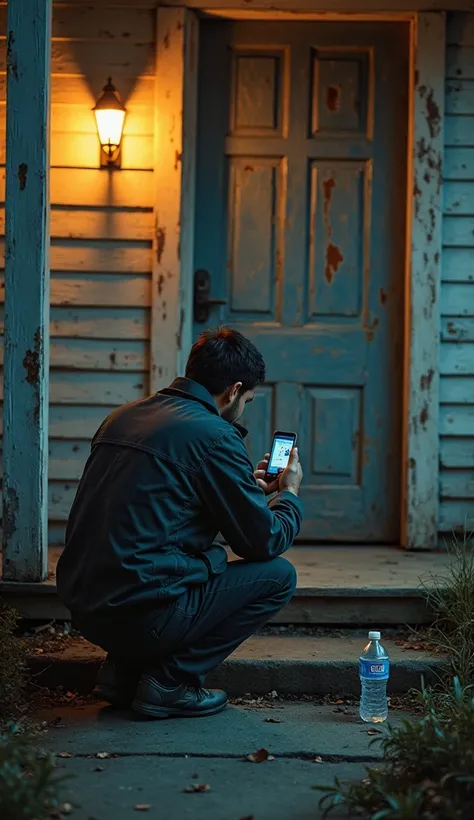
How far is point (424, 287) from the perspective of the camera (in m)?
5.70

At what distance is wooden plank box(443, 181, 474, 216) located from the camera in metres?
5.75

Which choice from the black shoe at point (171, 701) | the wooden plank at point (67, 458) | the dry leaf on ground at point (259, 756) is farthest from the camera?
the wooden plank at point (67, 458)

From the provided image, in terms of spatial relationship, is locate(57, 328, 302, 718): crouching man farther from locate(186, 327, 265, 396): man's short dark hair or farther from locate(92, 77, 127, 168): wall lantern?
locate(92, 77, 127, 168): wall lantern

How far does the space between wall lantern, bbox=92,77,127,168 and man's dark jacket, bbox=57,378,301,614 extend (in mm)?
2144

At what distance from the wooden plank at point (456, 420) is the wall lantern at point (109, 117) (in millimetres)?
2198

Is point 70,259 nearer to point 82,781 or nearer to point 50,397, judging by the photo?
point 50,397

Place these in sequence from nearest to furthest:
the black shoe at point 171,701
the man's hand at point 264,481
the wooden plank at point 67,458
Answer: the black shoe at point 171,701
the man's hand at point 264,481
the wooden plank at point 67,458

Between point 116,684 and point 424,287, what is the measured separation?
2740mm

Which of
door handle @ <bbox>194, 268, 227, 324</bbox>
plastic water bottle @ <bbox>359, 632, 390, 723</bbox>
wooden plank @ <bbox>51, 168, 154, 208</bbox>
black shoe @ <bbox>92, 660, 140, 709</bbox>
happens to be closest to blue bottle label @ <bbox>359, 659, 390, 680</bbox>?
plastic water bottle @ <bbox>359, 632, 390, 723</bbox>

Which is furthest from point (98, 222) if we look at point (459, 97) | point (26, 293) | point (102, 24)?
point (459, 97)

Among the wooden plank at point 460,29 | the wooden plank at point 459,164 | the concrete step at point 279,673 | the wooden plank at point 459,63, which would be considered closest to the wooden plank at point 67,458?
Answer: the concrete step at point 279,673

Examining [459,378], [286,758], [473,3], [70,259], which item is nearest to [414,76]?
[473,3]

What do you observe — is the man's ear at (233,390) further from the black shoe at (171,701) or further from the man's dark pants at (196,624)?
the black shoe at (171,701)

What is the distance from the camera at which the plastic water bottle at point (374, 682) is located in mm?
4105
